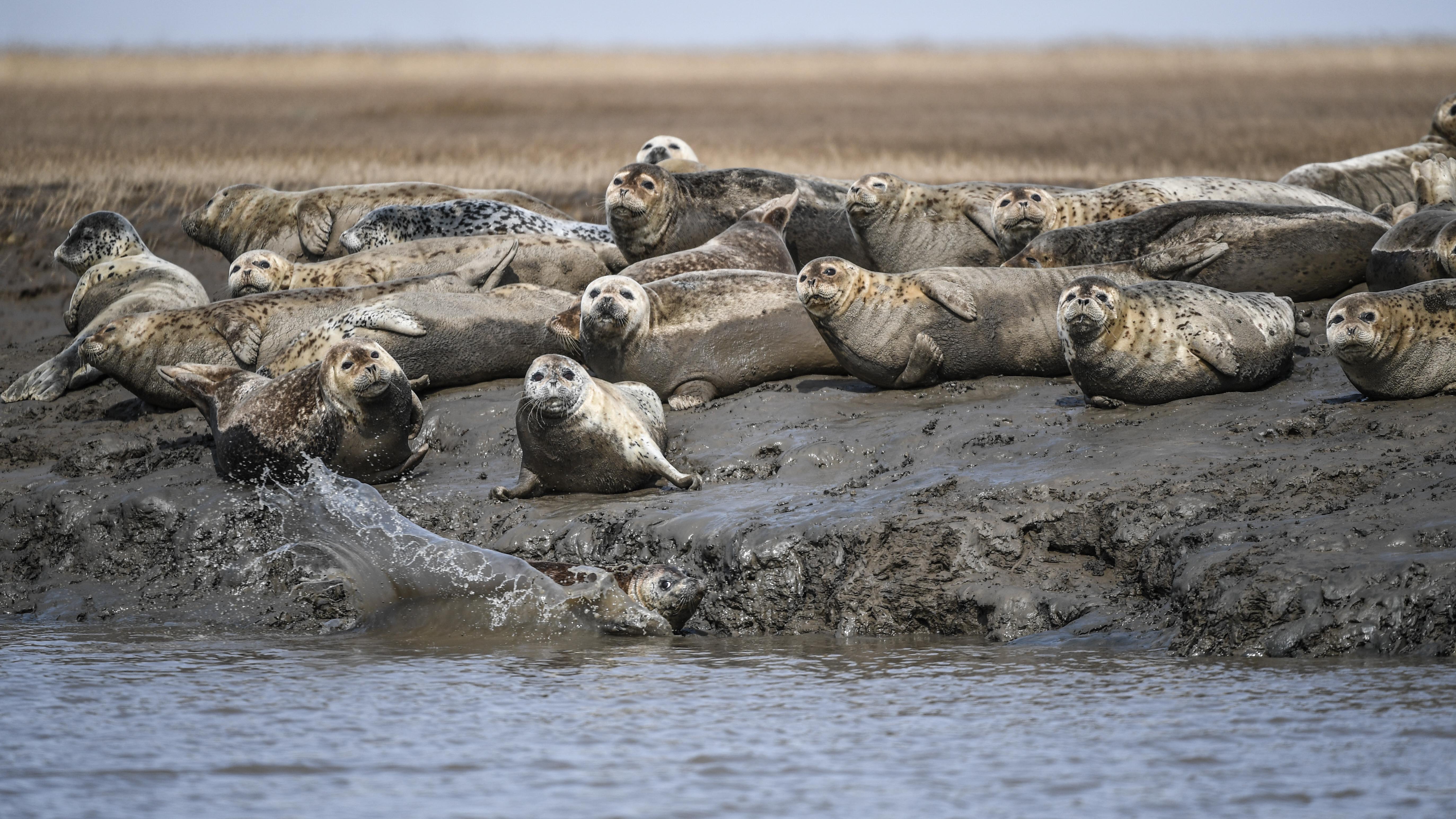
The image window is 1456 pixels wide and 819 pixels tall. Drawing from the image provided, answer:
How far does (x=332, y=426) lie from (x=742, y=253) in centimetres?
290

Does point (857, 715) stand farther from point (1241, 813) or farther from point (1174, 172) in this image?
point (1174, 172)

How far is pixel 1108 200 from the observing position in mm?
9438

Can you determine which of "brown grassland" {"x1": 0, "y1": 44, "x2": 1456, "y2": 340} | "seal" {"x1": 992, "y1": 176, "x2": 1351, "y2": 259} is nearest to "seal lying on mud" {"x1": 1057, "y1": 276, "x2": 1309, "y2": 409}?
"seal" {"x1": 992, "y1": 176, "x2": 1351, "y2": 259}

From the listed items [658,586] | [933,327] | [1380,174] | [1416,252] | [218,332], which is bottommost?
[658,586]

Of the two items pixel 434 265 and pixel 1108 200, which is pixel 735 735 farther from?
pixel 1108 200

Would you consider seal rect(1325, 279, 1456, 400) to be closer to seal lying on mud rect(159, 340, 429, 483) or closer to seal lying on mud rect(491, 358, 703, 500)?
seal lying on mud rect(491, 358, 703, 500)

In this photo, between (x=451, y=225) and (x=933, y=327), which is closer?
(x=933, y=327)

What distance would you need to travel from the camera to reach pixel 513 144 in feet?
67.9

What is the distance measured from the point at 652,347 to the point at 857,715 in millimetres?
3953

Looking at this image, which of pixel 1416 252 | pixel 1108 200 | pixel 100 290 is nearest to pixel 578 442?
pixel 1416 252

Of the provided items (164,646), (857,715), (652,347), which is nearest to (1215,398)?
(652,347)

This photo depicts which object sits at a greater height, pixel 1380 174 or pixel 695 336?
pixel 1380 174

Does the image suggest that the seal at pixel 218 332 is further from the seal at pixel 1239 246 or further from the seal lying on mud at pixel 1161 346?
the seal lying on mud at pixel 1161 346

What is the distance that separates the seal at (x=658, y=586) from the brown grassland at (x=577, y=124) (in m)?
7.12
